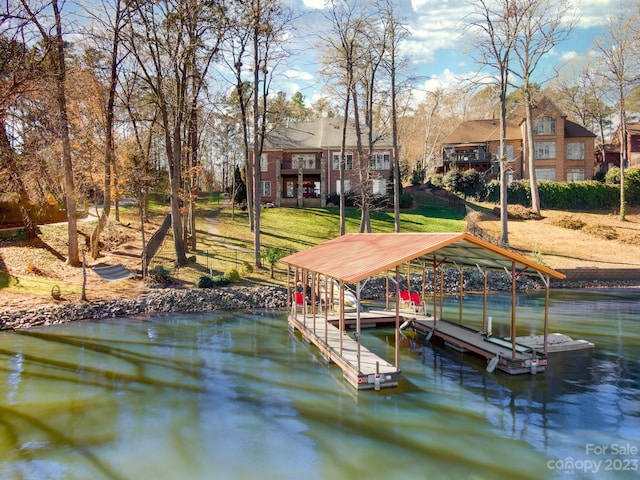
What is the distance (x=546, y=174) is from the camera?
48719 millimetres

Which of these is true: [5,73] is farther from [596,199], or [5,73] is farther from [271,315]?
[596,199]

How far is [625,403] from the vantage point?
12031 millimetres

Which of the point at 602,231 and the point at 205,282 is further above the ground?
the point at 602,231

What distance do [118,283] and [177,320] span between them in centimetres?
532

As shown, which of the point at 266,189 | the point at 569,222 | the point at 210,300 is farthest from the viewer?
the point at 266,189


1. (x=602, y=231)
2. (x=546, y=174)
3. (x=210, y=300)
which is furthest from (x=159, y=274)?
(x=546, y=174)

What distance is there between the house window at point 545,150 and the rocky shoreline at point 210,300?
74.8 feet

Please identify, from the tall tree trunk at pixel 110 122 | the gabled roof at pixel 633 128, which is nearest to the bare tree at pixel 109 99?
the tall tree trunk at pixel 110 122

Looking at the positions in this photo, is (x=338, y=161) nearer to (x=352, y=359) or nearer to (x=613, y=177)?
(x=613, y=177)

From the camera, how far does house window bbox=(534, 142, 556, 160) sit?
48.6m

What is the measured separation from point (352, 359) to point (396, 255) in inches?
136

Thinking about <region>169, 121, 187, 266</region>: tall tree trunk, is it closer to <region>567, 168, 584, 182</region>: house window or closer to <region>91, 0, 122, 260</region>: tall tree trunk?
<region>91, 0, 122, 260</region>: tall tree trunk

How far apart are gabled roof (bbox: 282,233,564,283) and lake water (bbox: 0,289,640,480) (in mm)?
3063

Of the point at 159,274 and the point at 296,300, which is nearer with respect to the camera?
the point at 296,300
